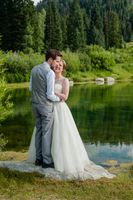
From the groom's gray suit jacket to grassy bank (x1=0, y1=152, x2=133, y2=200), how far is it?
2.62 feet

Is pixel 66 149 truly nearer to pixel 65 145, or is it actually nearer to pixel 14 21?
pixel 65 145

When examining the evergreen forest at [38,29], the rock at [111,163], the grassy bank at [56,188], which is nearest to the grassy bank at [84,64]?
the evergreen forest at [38,29]

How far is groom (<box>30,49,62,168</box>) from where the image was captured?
12.0 metres

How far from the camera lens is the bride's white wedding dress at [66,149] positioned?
39.8ft

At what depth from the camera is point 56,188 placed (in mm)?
11188

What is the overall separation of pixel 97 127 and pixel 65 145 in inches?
792

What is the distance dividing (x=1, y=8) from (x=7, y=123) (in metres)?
68.5

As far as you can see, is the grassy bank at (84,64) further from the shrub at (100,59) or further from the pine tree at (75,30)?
the pine tree at (75,30)

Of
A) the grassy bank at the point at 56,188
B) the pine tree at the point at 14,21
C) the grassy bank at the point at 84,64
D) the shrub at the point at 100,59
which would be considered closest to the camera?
the grassy bank at the point at 56,188

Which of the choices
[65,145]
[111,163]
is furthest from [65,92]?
[111,163]

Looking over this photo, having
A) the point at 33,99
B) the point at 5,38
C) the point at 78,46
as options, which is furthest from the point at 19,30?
the point at 33,99

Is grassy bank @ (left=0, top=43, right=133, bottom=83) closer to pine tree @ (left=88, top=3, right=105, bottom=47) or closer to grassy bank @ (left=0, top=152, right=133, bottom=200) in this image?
pine tree @ (left=88, top=3, right=105, bottom=47)

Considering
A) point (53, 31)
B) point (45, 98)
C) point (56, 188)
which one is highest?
point (53, 31)

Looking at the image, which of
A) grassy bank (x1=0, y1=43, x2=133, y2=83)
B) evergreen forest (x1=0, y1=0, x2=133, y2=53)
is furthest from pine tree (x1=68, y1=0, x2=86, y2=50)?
grassy bank (x1=0, y1=43, x2=133, y2=83)
